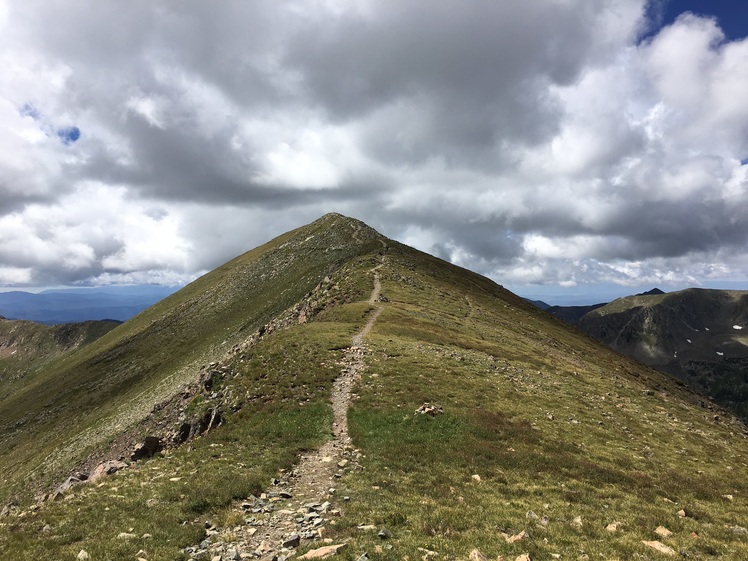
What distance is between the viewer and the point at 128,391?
6925cm

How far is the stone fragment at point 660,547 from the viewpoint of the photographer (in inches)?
485

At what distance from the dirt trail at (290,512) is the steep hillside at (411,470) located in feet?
0.26

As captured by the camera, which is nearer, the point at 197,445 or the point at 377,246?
the point at 197,445

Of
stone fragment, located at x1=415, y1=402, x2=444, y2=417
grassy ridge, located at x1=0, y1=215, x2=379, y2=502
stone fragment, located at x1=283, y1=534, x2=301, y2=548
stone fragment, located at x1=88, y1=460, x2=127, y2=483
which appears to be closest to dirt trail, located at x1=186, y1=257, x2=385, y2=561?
stone fragment, located at x1=283, y1=534, x2=301, y2=548

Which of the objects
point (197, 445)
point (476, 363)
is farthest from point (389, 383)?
point (197, 445)

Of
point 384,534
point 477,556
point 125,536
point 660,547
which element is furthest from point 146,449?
point 660,547

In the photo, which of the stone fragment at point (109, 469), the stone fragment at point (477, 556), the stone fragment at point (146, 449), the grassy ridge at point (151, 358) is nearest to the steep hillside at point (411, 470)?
the stone fragment at point (477, 556)

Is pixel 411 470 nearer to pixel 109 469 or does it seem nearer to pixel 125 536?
pixel 125 536

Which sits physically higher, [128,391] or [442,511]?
[442,511]

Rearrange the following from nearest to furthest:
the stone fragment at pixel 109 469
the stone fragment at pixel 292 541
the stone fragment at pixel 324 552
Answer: the stone fragment at pixel 324 552 < the stone fragment at pixel 292 541 < the stone fragment at pixel 109 469

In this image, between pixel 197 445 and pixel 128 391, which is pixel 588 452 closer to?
pixel 197 445

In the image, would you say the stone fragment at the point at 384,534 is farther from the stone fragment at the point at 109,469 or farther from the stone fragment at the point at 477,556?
the stone fragment at the point at 109,469

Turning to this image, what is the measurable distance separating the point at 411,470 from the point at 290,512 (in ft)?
22.9

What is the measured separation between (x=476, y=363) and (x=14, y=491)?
49905mm
